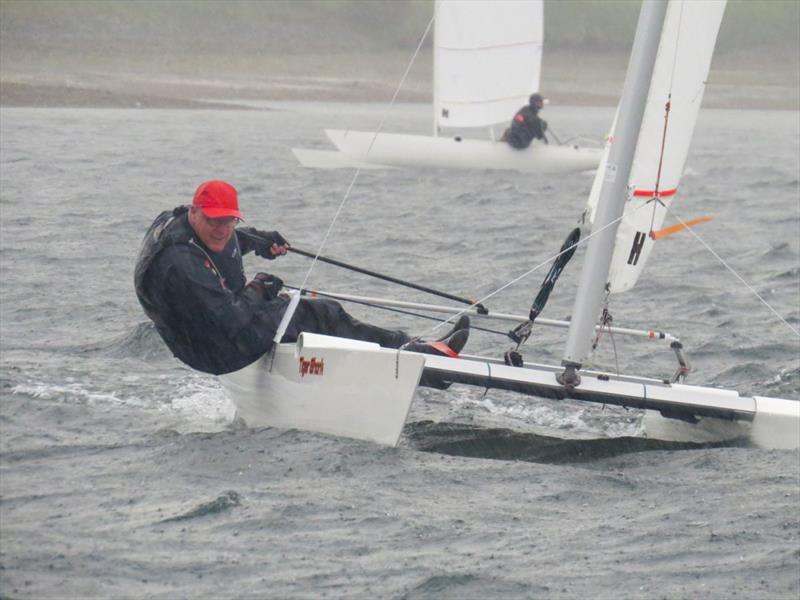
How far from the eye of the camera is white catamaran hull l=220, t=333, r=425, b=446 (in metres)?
6.18

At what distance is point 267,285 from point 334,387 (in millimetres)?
659

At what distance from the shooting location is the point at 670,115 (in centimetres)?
667

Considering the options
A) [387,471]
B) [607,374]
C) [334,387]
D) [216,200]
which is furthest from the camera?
[607,374]

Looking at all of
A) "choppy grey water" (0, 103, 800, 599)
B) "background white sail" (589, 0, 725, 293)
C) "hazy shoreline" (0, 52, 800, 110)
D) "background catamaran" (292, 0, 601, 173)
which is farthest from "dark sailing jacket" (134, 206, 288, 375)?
"hazy shoreline" (0, 52, 800, 110)

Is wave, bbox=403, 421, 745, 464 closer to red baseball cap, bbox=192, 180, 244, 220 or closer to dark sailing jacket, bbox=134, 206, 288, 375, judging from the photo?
dark sailing jacket, bbox=134, 206, 288, 375

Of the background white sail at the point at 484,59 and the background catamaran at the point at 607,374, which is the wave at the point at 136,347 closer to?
the background catamaran at the point at 607,374

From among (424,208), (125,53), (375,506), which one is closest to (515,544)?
(375,506)

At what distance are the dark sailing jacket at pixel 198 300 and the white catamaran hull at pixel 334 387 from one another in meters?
0.14

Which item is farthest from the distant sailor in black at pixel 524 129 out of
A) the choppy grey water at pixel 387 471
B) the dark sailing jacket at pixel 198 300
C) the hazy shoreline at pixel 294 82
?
the hazy shoreline at pixel 294 82

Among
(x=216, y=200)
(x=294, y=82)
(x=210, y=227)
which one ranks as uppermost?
(x=216, y=200)

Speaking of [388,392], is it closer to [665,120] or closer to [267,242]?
[267,242]

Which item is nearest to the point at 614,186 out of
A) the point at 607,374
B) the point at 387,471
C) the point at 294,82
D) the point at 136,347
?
the point at 607,374

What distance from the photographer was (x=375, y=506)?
5.44 m

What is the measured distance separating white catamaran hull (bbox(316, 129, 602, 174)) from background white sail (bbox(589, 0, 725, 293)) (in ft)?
41.0
